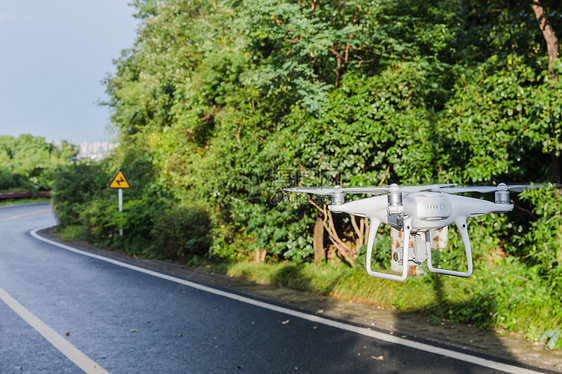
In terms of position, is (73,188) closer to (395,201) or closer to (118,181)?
(118,181)

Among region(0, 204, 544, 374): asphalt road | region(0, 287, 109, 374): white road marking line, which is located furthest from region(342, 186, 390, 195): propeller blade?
region(0, 287, 109, 374): white road marking line

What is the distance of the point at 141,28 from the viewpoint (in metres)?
26.1

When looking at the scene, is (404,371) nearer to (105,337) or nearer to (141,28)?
(105,337)

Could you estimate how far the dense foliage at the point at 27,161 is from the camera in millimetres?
53500

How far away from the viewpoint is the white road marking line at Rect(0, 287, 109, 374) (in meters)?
6.46

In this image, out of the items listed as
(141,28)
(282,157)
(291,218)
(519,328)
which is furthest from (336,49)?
(141,28)

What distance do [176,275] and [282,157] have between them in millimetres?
4727

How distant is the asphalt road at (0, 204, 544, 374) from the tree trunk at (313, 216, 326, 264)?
254 cm

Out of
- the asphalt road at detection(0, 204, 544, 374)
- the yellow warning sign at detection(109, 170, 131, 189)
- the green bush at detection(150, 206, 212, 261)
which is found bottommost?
the asphalt road at detection(0, 204, 544, 374)

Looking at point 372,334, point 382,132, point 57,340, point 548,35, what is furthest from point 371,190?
point 382,132

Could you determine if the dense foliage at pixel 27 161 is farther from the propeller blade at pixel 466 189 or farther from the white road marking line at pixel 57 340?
the propeller blade at pixel 466 189

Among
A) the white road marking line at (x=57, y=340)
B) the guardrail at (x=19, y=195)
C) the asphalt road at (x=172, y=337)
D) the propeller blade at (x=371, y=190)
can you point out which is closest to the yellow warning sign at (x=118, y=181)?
the asphalt road at (x=172, y=337)

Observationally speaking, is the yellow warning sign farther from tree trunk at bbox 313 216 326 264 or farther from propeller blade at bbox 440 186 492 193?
propeller blade at bbox 440 186 492 193

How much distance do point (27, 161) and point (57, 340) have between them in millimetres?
63240
